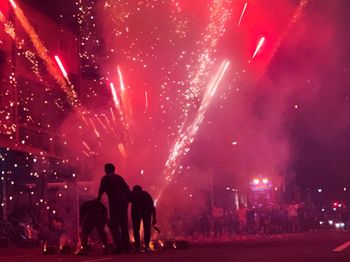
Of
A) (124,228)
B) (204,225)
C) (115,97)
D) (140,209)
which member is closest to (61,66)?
(115,97)

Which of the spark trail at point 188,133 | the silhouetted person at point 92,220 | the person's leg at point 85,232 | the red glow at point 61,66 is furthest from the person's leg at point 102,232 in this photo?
the red glow at point 61,66

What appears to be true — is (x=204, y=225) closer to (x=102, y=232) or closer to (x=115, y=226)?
(x=102, y=232)

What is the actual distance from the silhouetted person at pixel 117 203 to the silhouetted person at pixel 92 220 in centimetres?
37

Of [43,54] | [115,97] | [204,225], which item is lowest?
[204,225]

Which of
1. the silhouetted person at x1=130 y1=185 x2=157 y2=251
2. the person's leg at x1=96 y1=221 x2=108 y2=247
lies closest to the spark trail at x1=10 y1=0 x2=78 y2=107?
the silhouetted person at x1=130 y1=185 x2=157 y2=251

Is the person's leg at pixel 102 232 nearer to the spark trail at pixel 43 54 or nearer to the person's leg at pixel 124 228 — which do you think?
the person's leg at pixel 124 228

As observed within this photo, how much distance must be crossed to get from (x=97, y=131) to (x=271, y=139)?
10621 mm

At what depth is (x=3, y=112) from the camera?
24531 millimetres

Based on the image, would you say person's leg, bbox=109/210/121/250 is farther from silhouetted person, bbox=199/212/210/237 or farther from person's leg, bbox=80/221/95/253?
silhouetted person, bbox=199/212/210/237

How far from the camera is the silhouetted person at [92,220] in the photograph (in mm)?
13680

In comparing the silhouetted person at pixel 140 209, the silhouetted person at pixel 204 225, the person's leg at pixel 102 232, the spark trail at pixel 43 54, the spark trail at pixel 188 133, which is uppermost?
the spark trail at pixel 43 54

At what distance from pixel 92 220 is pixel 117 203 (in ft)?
2.82

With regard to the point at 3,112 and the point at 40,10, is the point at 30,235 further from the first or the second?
the point at 40,10

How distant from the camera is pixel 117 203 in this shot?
13258 mm
